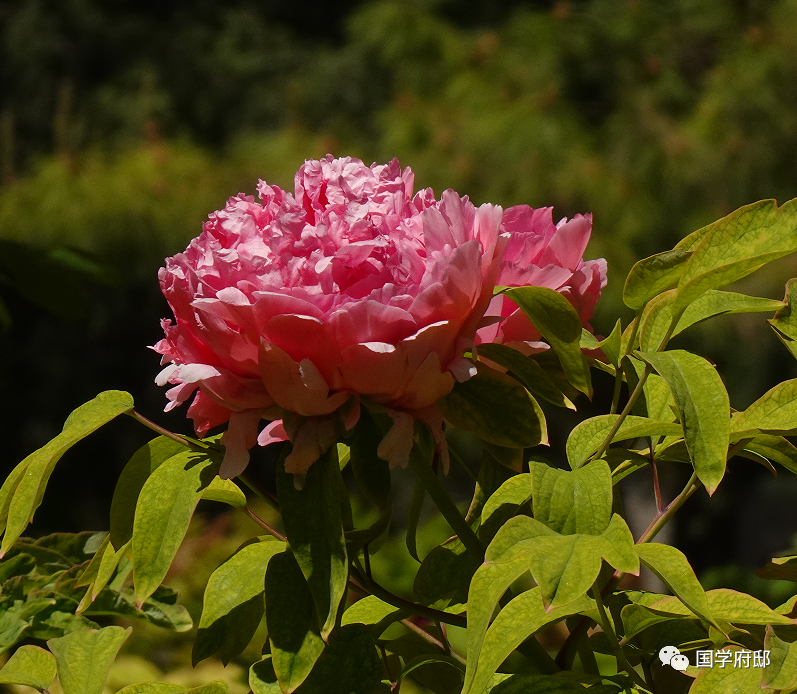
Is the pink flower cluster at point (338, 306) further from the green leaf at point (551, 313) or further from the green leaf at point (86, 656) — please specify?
the green leaf at point (86, 656)

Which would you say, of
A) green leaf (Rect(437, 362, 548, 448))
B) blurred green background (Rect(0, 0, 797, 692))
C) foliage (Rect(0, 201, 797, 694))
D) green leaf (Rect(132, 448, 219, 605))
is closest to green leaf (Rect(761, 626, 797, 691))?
foliage (Rect(0, 201, 797, 694))

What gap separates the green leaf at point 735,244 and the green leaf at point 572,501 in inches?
3.0

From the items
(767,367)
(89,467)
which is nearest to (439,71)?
(767,367)

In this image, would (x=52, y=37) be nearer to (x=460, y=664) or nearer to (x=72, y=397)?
(x=72, y=397)

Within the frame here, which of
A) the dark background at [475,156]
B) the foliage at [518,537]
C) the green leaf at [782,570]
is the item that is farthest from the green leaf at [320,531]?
the dark background at [475,156]

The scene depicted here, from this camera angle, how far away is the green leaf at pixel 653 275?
32 centimetres

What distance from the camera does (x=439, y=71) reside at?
2.34m

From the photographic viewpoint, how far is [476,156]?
2.05m

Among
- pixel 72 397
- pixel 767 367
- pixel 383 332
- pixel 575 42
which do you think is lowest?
pixel 72 397

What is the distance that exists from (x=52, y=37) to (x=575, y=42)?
2.21 metres

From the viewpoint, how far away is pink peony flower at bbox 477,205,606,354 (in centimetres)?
33

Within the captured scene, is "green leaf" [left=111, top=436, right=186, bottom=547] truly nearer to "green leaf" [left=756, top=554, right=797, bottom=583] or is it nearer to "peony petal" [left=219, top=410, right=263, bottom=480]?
"peony petal" [left=219, top=410, right=263, bottom=480]

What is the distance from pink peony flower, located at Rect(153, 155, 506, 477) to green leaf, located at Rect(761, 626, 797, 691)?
136mm

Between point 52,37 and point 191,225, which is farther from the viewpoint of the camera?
point 52,37
